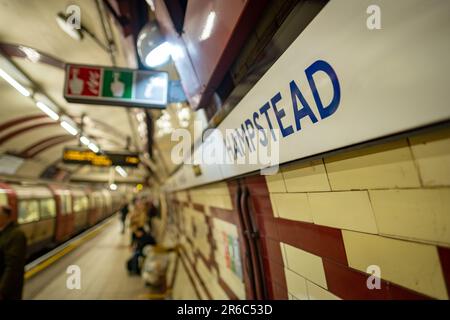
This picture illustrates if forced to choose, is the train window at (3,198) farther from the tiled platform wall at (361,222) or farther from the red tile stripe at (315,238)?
the red tile stripe at (315,238)

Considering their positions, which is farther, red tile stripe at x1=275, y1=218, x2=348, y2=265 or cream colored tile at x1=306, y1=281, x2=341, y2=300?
cream colored tile at x1=306, y1=281, x2=341, y2=300

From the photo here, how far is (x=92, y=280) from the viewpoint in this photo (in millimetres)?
5434

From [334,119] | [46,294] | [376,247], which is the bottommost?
[46,294]

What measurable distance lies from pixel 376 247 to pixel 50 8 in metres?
5.06

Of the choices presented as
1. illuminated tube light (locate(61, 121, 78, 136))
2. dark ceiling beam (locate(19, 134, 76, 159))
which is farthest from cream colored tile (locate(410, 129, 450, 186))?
dark ceiling beam (locate(19, 134, 76, 159))

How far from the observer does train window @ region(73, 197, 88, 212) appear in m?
10.5

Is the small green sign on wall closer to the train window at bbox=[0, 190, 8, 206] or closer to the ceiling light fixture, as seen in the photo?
the ceiling light fixture

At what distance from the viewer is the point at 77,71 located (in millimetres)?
2773

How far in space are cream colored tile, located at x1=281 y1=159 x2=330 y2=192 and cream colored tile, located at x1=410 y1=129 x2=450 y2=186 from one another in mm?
472

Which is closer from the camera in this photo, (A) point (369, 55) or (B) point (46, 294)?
(A) point (369, 55)

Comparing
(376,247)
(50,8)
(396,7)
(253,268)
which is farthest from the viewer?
(50,8)

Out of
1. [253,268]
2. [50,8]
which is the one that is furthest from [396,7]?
[50,8]

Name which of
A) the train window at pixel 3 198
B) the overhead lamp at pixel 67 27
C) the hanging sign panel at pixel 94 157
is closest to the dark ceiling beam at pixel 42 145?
the hanging sign panel at pixel 94 157

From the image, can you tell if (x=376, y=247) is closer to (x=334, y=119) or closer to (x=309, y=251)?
(x=309, y=251)
